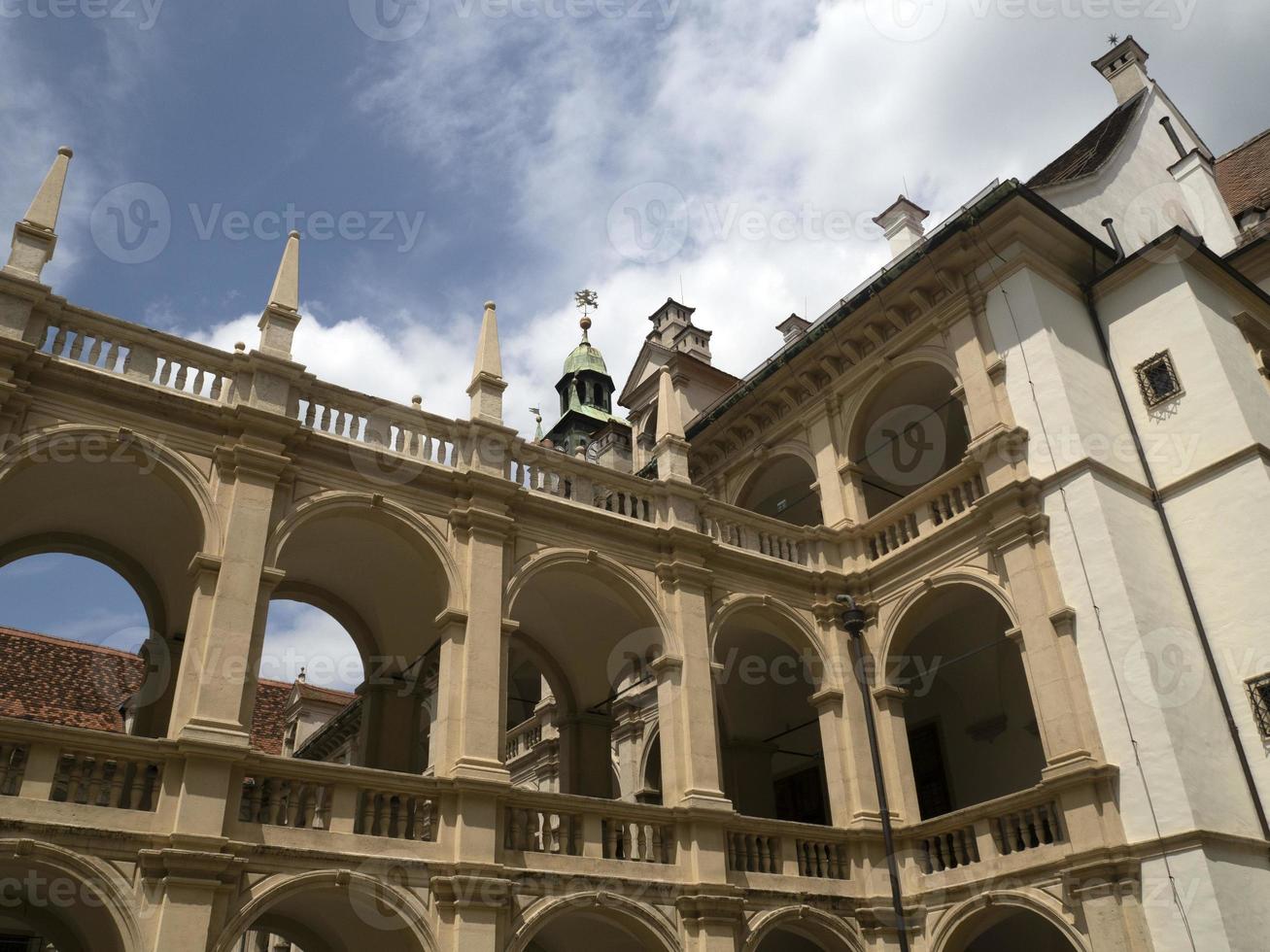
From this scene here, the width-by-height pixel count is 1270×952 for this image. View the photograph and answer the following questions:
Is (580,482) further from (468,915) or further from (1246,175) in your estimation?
(1246,175)

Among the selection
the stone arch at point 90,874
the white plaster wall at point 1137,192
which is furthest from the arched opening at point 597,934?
the white plaster wall at point 1137,192

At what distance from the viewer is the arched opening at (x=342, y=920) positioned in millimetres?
12391

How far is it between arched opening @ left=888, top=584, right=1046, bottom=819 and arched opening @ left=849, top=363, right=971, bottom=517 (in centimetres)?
301

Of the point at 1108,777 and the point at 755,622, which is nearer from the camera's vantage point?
the point at 1108,777

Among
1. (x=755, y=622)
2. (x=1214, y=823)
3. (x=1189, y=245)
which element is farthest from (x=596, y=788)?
(x=1189, y=245)

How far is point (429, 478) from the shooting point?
1545 cm

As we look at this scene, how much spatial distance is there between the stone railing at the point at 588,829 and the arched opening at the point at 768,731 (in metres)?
5.49

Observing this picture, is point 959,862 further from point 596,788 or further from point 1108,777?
point 596,788

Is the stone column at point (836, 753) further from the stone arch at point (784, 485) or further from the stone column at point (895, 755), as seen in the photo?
the stone arch at point (784, 485)

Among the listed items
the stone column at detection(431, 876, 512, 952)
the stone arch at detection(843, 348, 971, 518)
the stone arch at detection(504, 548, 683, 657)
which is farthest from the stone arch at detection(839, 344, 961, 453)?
the stone column at detection(431, 876, 512, 952)

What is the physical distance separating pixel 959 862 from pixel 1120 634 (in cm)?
428

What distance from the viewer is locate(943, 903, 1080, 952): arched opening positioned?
15.3m

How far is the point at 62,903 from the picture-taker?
11469 millimetres

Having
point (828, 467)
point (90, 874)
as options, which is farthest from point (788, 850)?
point (90, 874)
